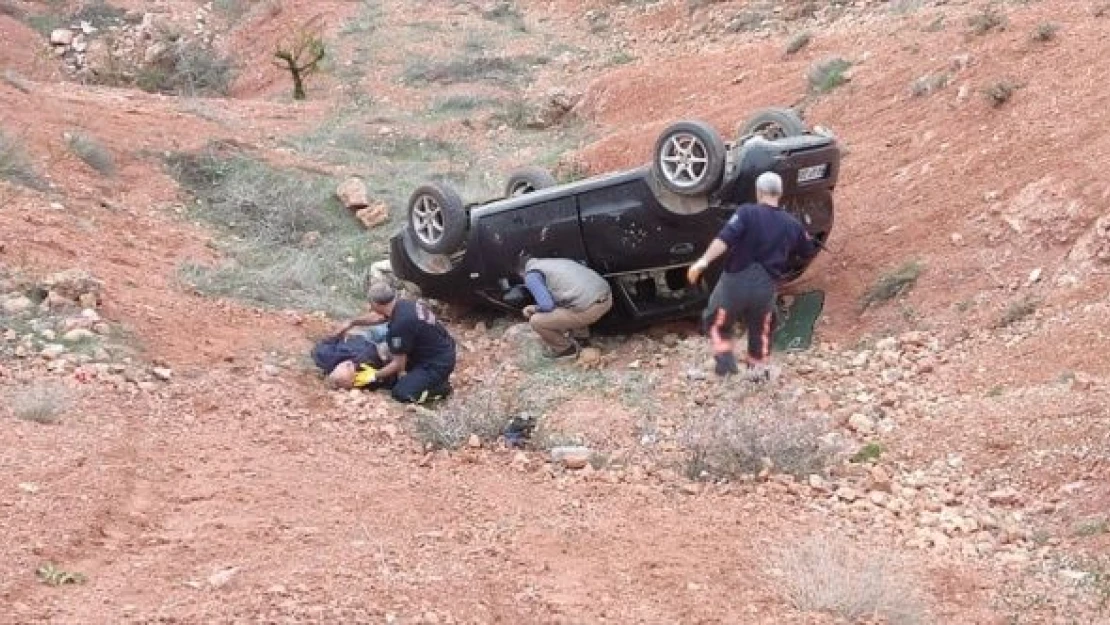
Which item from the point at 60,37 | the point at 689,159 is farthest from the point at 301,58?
the point at 689,159

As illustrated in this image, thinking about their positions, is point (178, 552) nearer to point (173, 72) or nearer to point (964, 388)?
point (964, 388)

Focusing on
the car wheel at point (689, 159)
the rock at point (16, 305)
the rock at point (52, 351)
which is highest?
the car wheel at point (689, 159)

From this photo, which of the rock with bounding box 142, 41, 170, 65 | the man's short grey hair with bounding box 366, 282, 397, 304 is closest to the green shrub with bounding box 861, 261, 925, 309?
A: the man's short grey hair with bounding box 366, 282, 397, 304

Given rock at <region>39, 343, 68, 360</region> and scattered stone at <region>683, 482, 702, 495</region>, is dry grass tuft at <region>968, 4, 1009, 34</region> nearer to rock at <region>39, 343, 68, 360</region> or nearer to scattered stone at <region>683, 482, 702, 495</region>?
scattered stone at <region>683, 482, 702, 495</region>

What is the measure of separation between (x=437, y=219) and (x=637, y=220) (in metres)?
1.76

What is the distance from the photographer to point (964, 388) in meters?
7.98

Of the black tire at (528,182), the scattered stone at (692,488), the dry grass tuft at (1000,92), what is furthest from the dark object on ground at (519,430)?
the dry grass tuft at (1000,92)

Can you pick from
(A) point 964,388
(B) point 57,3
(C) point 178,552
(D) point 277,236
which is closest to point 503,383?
(A) point 964,388

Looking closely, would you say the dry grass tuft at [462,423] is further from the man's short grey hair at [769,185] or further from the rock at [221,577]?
the rock at [221,577]

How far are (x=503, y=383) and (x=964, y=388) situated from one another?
3.04 metres

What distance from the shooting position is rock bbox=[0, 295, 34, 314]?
911cm

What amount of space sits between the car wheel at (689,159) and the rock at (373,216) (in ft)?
16.2

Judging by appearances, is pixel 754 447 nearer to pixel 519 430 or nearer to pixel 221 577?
pixel 519 430

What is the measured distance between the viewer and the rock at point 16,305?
9.11 m
